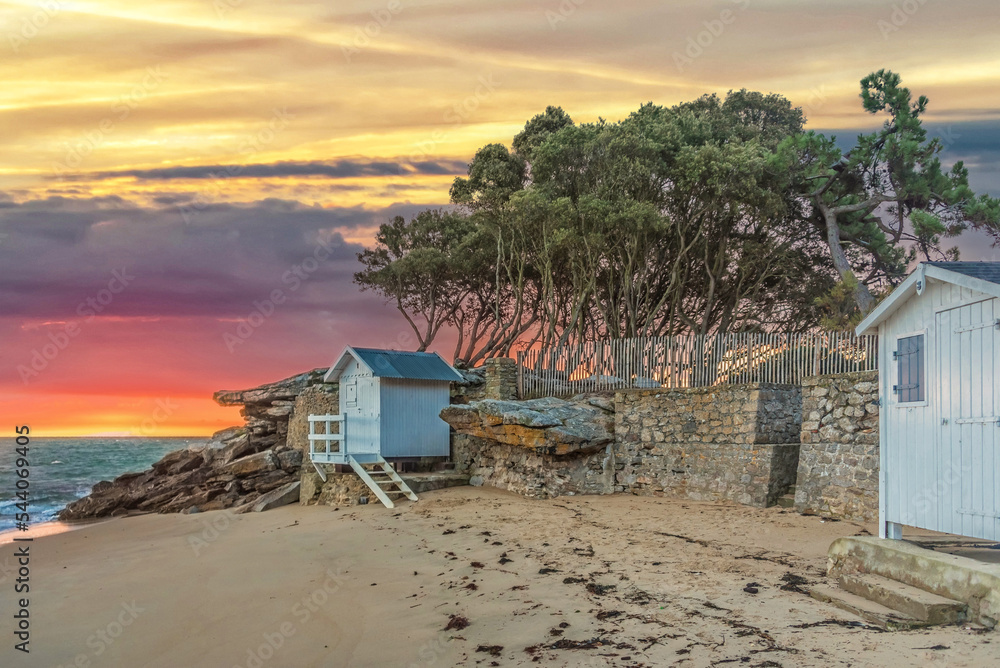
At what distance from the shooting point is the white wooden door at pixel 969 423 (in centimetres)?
856

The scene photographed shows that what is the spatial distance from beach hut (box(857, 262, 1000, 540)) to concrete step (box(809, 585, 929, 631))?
169cm

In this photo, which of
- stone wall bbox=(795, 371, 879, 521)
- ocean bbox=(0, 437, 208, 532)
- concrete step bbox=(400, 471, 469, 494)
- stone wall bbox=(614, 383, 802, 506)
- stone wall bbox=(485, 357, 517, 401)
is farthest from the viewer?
ocean bbox=(0, 437, 208, 532)

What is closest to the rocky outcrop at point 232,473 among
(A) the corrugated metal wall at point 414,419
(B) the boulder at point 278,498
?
(B) the boulder at point 278,498

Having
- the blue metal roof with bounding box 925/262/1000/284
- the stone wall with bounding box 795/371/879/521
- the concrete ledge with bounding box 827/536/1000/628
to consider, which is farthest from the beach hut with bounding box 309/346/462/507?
the blue metal roof with bounding box 925/262/1000/284

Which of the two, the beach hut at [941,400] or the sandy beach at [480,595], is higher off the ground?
the beach hut at [941,400]

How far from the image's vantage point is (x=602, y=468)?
1803cm

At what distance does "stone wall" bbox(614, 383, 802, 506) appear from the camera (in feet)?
50.2

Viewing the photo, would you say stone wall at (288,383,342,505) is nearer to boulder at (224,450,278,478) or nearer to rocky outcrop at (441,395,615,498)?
boulder at (224,450,278,478)

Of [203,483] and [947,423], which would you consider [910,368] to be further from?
[203,483]

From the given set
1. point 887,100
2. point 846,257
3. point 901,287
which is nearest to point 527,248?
point 846,257

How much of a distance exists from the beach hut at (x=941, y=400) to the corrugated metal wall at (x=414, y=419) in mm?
13794

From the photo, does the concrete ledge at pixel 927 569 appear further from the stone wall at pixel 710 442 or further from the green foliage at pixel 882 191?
the green foliage at pixel 882 191

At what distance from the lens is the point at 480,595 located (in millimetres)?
10258

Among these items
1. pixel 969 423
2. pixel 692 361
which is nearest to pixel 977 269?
pixel 969 423
